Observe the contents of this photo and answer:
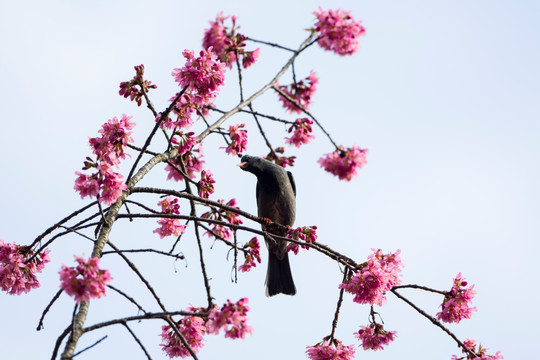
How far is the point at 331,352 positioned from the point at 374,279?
2.07 ft

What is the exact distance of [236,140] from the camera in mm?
4676

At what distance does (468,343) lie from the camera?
4262mm

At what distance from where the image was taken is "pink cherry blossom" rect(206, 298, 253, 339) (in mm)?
2793

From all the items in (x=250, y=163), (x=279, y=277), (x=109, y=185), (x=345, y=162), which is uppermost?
(x=250, y=163)

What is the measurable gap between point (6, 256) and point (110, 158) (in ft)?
3.32

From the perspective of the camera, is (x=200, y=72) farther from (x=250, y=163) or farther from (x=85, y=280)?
(x=250, y=163)

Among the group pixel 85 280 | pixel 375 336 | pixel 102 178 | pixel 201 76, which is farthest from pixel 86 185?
pixel 375 336

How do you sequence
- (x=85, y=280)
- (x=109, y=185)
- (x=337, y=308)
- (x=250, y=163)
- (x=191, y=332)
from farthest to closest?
(x=250, y=163) → (x=337, y=308) → (x=191, y=332) → (x=109, y=185) → (x=85, y=280)

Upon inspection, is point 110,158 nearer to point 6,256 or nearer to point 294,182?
point 6,256

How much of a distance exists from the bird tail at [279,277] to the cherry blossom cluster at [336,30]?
2.93 metres

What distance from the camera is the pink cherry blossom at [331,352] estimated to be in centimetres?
414

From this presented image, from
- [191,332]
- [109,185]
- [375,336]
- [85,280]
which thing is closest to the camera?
[85,280]

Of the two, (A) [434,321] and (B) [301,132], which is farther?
(B) [301,132]

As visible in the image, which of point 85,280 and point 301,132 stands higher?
point 301,132
